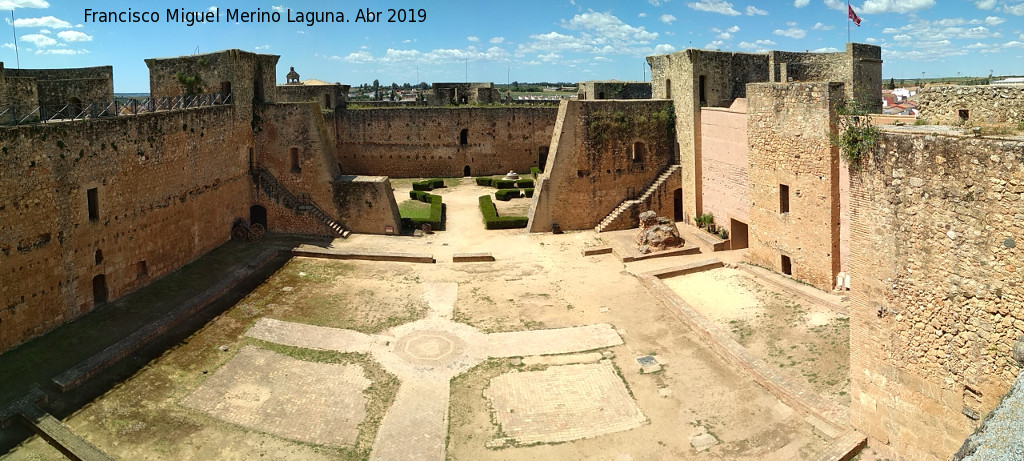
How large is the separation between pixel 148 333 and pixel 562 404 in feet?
28.6

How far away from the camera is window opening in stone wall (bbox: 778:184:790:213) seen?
1770 cm

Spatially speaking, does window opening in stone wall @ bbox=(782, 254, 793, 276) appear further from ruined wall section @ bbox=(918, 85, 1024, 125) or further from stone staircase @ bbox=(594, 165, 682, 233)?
stone staircase @ bbox=(594, 165, 682, 233)

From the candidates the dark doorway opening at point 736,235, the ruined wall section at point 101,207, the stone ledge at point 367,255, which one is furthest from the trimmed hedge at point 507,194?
the dark doorway opening at point 736,235

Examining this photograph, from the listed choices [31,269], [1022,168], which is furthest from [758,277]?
[31,269]

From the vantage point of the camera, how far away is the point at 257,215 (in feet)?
83.7

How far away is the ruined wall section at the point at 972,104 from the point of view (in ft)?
31.6

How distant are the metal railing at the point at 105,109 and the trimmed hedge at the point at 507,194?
12573mm

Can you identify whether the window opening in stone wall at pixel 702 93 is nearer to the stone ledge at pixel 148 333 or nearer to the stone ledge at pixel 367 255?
the stone ledge at pixel 367 255

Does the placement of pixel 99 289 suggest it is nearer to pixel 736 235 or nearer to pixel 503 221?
pixel 503 221

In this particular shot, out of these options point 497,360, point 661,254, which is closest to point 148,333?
point 497,360

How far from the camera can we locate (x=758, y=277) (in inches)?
711

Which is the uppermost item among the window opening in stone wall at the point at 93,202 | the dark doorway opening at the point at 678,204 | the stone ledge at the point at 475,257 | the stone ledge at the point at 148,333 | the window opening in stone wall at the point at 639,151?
the window opening in stone wall at the point at 639,151

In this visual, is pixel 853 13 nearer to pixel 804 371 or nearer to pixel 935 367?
pixel 804 371

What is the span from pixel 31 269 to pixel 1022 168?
54.3 ft
